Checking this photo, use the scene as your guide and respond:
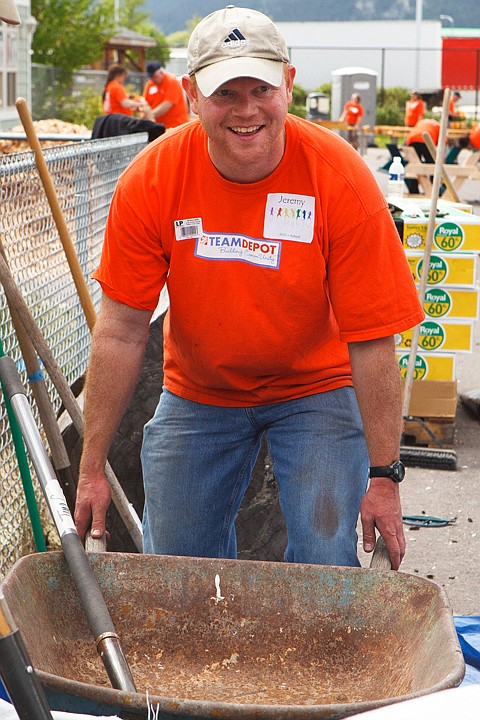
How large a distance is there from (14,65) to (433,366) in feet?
61.0

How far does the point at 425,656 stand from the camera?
2.21 m

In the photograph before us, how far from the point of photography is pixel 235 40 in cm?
261

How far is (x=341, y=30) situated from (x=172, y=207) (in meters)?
87.7

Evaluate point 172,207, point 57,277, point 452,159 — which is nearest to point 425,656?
point 172,207

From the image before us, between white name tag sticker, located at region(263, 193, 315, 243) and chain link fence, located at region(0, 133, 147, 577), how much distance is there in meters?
A: 0.96

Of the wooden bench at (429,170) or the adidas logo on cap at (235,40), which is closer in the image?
the adidas logo on cap at (235,40)

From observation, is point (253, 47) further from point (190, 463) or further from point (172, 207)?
point (190, 463)

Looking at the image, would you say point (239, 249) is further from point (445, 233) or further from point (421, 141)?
point (421, 141)

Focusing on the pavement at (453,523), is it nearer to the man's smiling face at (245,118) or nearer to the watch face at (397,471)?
the watch face at (397,471)

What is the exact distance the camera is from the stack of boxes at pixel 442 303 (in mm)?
6188

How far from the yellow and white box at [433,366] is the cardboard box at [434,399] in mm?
33

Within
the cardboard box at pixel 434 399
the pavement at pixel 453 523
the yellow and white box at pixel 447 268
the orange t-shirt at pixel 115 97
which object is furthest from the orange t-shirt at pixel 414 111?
the cardboard box at pixel 434 399

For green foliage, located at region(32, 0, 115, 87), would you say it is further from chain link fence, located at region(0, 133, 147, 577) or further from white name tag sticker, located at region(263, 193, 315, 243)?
white name tag sticker, located at region(263, 193, 315, 243)

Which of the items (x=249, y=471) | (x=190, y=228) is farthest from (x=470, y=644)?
(x=190, y=228)
